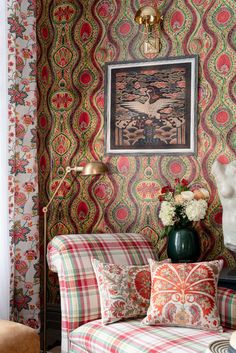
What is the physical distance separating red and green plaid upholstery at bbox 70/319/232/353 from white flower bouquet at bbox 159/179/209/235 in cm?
77

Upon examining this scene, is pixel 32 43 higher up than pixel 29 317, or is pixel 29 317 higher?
pixel 32 43

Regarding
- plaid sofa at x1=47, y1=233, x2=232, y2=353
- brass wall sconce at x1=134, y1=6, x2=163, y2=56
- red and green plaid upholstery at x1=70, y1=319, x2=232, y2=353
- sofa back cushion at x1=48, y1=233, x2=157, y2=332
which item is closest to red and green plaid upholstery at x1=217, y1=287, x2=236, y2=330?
plaid sofa at x1=47, y1=233, x2=232, y2=353

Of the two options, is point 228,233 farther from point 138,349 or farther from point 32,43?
point 32,43

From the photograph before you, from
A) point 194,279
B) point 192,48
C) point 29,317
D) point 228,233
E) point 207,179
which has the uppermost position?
point 192,48

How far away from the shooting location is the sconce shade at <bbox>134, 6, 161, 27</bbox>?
11.5 feet

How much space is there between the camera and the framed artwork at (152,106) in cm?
353

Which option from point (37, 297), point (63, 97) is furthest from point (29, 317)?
point (63, 97)

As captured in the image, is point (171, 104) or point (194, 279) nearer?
point (194, 279)

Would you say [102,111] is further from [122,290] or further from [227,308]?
[227,308]

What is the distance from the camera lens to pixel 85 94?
3.85 meters

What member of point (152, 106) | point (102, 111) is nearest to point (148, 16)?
point (152, 106)

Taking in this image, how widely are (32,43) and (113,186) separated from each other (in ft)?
3.77

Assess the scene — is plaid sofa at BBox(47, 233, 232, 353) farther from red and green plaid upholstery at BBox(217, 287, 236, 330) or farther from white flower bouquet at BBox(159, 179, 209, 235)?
white flower bouquet at BBox(159, 179, 209, 235)

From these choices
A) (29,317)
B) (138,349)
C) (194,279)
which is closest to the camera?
(138,349)
